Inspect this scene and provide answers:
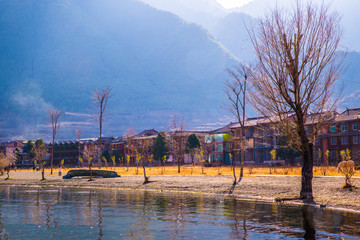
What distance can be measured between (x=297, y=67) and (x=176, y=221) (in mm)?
11834

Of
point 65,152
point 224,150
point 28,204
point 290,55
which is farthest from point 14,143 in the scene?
point 290,55

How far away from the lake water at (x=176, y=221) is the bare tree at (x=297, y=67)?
5.96 meters

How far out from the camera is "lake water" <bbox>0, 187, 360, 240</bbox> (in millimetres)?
15453

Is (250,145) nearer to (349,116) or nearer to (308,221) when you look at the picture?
(349,116)

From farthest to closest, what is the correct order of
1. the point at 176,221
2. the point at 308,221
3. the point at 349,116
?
the point at 349,116 → the point at 176,221 → the point at 308,221

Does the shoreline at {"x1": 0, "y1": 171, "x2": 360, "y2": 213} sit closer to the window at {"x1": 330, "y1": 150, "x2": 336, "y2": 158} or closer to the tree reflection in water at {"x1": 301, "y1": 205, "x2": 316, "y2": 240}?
the tree reflection in water at {"x1": 301, "y1": 205, "x2": 316, "y2": 240}

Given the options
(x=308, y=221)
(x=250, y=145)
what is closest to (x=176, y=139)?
(x=250, y=145)

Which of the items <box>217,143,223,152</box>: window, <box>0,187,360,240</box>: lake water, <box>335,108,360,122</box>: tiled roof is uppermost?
<box>335,108,360,122</box>: tiled roof

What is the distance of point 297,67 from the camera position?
23.8 metres

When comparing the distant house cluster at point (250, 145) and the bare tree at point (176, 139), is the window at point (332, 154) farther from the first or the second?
the bare tree at point (176, 139)

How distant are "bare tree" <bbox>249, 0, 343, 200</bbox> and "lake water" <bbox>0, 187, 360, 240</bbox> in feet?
19.5

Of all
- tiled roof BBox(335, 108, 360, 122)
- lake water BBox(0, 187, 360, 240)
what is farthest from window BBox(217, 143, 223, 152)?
lake water BBox(0, 187, 360, 240)

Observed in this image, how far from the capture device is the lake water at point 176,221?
15.5 meters

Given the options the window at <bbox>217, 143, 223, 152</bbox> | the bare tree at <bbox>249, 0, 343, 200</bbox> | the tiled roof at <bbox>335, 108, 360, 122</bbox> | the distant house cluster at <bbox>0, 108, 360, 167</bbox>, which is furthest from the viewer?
the window at <bbox>217, 143, 223, 152</bbox>
